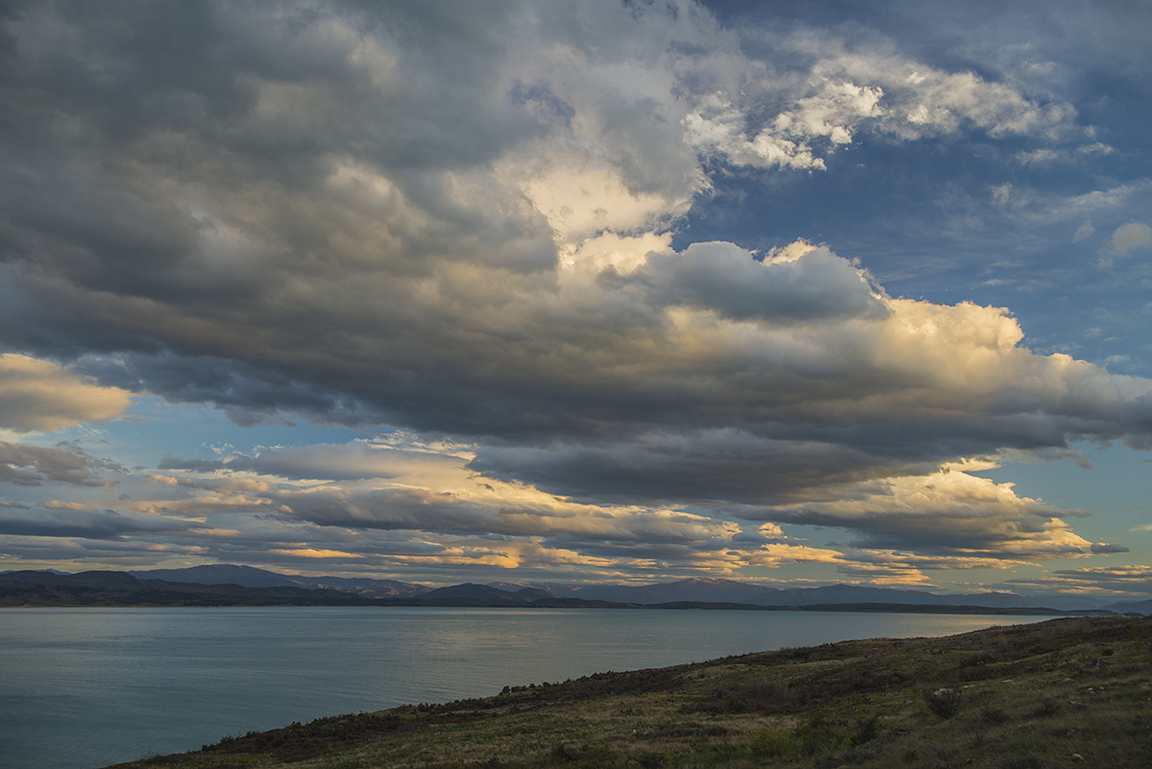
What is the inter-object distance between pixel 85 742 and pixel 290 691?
113 ft

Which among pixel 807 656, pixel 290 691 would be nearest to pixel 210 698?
pixel 290 691

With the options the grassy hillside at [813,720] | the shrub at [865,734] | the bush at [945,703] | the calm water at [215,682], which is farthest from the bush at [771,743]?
the calm water at [215,682]

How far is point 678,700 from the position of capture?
5172cm

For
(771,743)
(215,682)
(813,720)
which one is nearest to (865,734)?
(771,743)

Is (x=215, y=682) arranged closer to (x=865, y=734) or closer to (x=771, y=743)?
(x=771, y=743)

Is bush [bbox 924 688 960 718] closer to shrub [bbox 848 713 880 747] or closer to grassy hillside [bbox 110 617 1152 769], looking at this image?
grassy hillside [bbox 110 617 1152 769]

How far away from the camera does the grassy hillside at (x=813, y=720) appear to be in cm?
1933

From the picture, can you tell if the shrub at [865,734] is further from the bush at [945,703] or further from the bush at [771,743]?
the bush at [945,703]

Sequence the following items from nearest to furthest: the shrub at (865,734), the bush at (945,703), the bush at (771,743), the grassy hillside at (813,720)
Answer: the grassy hillside at (813,720) < the shrub at (865,734) < the bush at (771,743) < the bush at (945,703)

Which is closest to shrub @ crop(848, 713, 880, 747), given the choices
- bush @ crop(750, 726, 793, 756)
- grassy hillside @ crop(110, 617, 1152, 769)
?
grassy hillside @ crop(110, 617, 1152, 769)

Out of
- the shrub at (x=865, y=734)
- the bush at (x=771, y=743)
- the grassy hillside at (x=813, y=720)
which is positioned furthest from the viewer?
the bush at (x=771, y=743)

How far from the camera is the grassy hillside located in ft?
63.4

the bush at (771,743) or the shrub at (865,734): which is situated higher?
the shrub at (865,734)

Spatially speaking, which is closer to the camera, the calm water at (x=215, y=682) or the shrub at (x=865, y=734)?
the shrub at (x=865, y=734)
